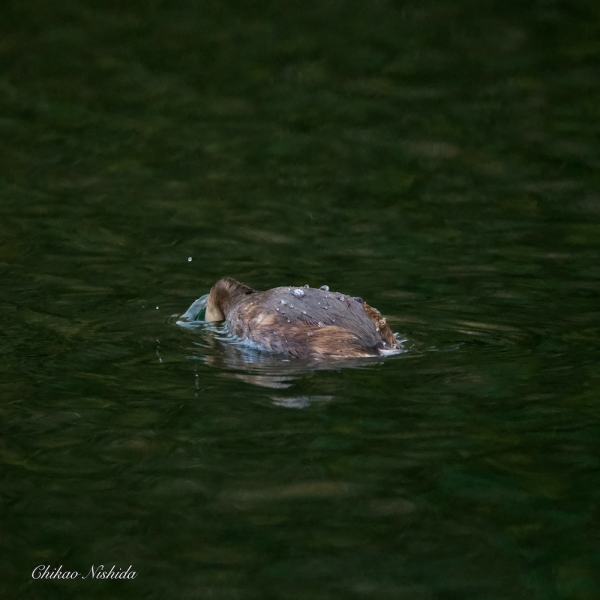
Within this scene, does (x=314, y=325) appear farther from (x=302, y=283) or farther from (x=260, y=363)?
(x=302, y=283)

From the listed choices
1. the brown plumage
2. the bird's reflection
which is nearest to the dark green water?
the bird's reflection

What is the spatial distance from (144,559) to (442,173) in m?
8.59

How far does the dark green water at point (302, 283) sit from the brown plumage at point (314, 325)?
0.53 ft

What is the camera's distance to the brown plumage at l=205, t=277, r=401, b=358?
728 cm

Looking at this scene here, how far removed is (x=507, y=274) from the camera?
959 centimetres

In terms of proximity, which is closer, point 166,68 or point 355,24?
point 166,68

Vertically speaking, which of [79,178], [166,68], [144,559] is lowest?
[144,559]

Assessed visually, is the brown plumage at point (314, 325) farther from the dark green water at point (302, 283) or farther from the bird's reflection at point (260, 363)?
the dark green water at point (302, 283)

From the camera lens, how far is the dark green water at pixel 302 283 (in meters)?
5.21

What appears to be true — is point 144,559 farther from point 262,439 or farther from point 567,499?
point 567,499

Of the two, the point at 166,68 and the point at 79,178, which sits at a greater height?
the point at 166,68

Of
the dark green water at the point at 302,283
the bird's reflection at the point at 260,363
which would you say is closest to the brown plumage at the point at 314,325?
the bird's reflection at the point at 260,363

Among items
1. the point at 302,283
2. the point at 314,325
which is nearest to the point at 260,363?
the point at 314,325

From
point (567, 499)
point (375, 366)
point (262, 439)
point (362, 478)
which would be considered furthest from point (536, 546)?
point (375, 366)
